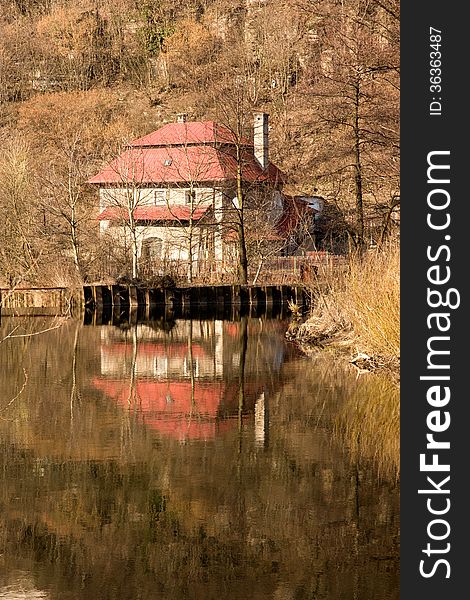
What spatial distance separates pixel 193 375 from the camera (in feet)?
71.6

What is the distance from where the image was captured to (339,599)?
917 cm

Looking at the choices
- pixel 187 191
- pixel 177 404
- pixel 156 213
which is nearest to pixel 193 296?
pixel 187 191

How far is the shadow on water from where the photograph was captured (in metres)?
9.77

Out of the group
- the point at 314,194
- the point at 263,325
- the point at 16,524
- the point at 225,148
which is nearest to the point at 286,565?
the point at 16,524

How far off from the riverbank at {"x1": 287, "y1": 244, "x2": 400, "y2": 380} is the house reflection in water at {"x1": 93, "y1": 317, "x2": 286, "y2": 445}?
105 centimetres

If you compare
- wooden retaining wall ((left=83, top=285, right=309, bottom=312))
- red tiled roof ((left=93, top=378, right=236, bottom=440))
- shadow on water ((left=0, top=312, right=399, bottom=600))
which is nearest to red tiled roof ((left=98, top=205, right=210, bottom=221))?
wooden retaining wall ((left=83, top=285, right=309, bottom=312))

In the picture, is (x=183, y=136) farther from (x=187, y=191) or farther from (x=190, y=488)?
(x=190, y=488)

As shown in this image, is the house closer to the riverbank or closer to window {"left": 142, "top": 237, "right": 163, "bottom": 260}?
window {"left": 142, "top": 237, "right": 163, "bottom": 260}

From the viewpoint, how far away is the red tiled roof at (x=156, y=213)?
52.8 meters

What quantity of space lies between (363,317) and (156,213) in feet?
110

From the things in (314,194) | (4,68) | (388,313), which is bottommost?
(388,313)

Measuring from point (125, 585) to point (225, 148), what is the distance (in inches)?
1673

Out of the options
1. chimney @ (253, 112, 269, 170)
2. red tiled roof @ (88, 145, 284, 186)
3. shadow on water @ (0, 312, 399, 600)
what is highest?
chimney @ (253, 112, 269, 170)

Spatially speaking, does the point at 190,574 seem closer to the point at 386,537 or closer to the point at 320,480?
the point at 386,537
